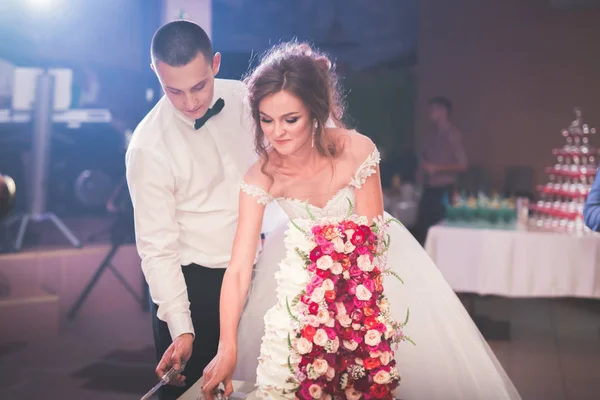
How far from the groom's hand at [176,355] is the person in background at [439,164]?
4.19 m

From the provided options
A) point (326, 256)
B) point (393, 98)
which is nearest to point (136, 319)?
point (326, 256)

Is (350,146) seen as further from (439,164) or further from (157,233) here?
(439,164)

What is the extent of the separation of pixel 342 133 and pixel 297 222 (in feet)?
1.52

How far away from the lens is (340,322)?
1.33 m

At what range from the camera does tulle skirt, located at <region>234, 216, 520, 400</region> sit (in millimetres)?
1948

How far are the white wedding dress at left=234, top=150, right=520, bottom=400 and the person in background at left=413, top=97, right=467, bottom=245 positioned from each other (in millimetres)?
3837

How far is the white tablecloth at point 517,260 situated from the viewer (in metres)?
4.21

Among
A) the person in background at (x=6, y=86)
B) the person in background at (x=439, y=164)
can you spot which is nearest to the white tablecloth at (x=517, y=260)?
the person in background at (x=439, y=164)

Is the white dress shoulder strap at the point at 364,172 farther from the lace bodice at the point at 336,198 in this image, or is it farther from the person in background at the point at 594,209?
the person in background at the point at 594,209

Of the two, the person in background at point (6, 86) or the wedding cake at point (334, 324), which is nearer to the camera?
the wedding cake at point (334, 324)

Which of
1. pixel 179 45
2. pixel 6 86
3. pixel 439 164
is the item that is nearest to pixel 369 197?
pixel 179 45

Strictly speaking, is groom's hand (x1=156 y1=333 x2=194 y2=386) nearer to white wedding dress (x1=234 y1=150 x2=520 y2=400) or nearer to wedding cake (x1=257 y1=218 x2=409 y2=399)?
white wedding dress (x1=234 y1=150 x2=520 y2=400)

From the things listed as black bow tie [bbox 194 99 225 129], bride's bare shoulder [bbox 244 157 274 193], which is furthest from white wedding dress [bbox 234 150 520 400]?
black bow tie [bbox 194 99 225 129]

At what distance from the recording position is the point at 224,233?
2.06 meters
